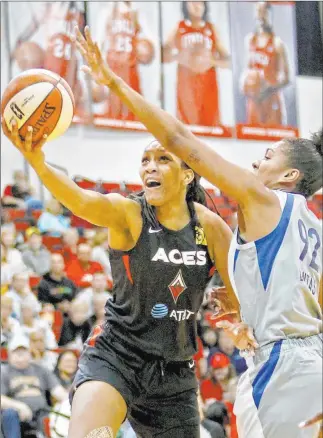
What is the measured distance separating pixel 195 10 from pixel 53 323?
280 inches

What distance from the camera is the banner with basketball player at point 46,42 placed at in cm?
1294

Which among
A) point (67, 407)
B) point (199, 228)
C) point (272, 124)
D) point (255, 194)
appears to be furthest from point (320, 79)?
point (255, 194)

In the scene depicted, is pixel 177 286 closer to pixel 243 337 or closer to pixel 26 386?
pixel 243 337

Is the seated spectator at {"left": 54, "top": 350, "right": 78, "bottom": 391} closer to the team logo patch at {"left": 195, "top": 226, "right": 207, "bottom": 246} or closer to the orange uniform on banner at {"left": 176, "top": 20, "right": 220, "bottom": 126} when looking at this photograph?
the team logo patch at {"left": 195, "top": 226, "right": 207, "bottom": 246}

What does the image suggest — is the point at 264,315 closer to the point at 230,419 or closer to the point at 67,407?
the point at 67,407

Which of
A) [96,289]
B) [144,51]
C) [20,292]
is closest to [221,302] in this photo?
[20,292]

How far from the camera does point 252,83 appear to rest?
48.3 ft

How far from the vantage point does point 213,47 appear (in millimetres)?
14492

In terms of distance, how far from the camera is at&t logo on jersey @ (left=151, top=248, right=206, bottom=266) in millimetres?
4188

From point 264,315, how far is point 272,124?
11874 mm

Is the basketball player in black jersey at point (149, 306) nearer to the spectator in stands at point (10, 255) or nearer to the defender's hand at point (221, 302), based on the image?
the defender's hand at point (221, 302)

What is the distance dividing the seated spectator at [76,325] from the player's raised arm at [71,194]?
6.09 meters

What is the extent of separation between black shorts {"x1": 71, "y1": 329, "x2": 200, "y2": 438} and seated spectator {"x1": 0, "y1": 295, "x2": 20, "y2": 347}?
5.27 metres

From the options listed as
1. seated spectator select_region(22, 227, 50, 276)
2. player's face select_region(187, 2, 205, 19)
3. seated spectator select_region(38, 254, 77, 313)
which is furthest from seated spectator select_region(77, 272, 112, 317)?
player's face select_region(187, 2, 205, 19)
